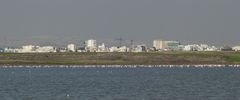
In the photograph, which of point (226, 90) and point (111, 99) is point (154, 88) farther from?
point (111, 99)

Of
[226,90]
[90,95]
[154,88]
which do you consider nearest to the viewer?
[90,95]

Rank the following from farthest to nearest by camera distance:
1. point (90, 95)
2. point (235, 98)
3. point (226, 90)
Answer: point (226, 90) < point (90, 95) < point (235, 98)

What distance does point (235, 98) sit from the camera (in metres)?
71.8

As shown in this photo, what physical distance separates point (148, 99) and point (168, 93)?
7866 millimetres

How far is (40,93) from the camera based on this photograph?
82125 millimetres

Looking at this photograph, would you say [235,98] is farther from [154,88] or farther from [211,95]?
[154,88]

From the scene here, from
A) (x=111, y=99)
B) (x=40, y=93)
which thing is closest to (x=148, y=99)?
(x=111, y=99)

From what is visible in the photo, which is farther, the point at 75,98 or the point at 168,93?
the point at 168,93

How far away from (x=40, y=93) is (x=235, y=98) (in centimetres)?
2048

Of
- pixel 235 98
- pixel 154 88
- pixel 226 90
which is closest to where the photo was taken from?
pixel 235 98

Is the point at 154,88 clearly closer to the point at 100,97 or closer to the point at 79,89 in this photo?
the point at 79,89

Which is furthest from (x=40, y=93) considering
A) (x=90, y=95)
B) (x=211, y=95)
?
(x=211, y=95)

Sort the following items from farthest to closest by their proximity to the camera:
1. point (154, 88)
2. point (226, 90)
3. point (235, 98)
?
point (154, 88) < point (226, 90) < point (235, 98)

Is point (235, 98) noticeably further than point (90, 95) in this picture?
No
